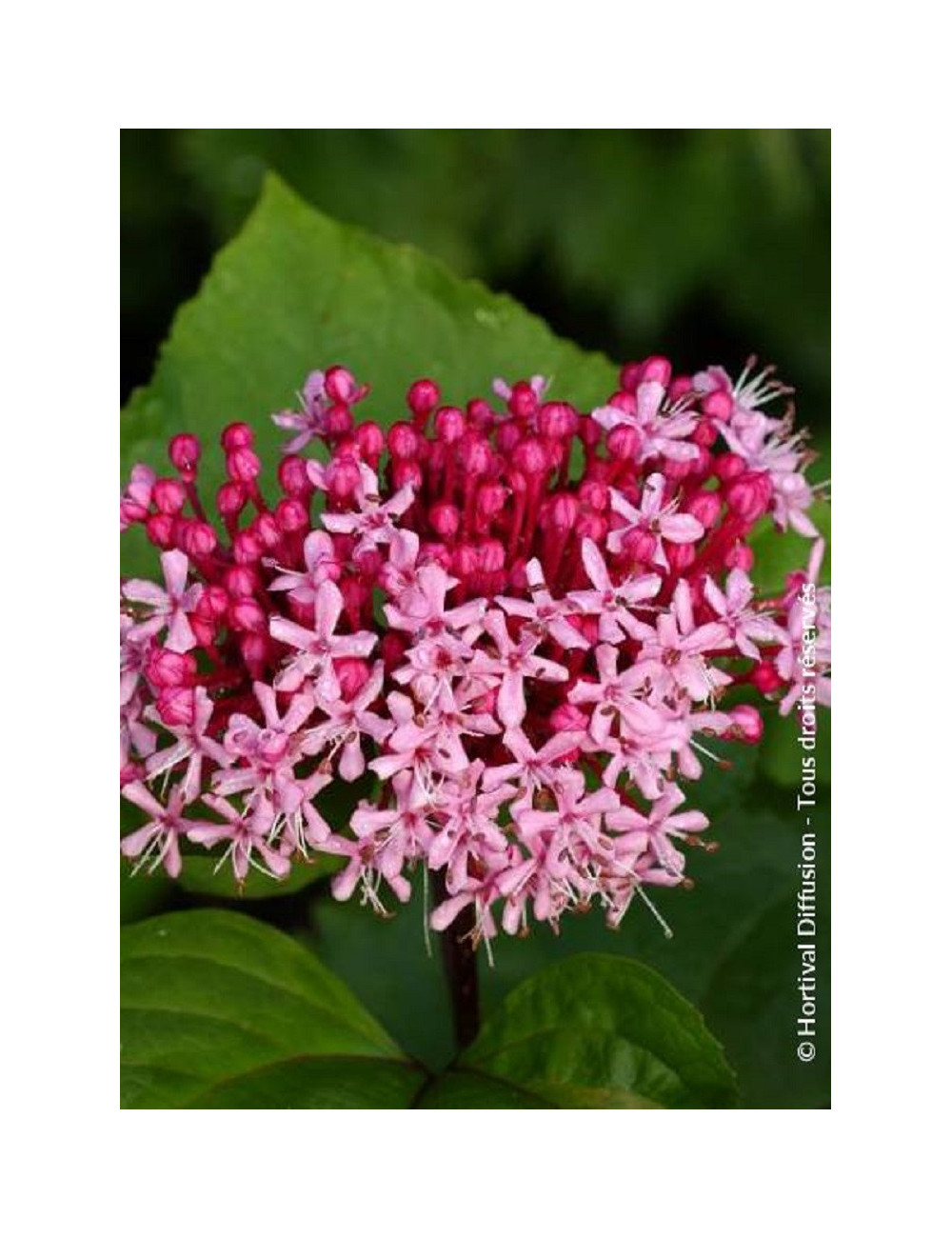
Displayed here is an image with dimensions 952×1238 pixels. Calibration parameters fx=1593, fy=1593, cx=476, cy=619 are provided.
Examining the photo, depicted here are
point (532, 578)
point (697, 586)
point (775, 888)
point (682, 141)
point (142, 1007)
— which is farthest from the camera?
point (682, 141)

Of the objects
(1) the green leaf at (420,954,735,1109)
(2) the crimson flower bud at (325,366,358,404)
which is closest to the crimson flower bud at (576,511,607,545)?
(2) the crimson flower bud at (325,366,358,404)

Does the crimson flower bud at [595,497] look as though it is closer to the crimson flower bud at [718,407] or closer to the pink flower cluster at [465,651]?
the pink flower cluster at [465,651]

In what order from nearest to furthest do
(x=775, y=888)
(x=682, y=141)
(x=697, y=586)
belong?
(x=697, y=586)
(x=775, y=888)
(x=682, y=141)

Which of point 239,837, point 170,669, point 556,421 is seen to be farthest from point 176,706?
point 556,421

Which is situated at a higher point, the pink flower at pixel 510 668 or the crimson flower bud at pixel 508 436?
the crimson flower bud at pixel 508 436

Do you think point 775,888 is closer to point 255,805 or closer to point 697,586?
point 697,586

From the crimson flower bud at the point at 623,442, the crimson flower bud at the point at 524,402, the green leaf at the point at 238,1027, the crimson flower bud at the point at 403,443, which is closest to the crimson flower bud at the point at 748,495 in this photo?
the crimson flower bud at the point at 623,442

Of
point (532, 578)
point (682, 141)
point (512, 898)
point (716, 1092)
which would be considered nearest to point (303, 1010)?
point (512, 898)
